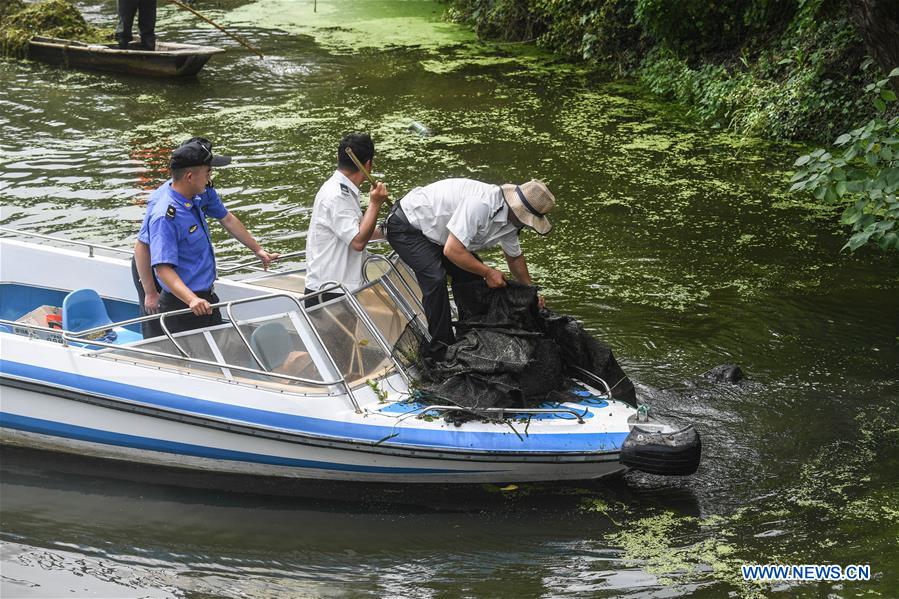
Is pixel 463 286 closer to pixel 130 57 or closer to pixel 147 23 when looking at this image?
pixel 130 57

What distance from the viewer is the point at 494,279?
6180 mm

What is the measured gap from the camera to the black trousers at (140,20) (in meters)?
15.8

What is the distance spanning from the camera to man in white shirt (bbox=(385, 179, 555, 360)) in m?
6.06

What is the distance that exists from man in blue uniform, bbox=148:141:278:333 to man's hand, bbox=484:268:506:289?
66.1 inches

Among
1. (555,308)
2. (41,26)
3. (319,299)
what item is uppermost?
(41,26)

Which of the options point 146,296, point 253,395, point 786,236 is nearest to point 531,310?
point 253,395

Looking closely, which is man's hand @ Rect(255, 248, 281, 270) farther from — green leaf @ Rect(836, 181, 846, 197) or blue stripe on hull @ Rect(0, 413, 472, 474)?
green leaf @ Rect(836, 181, 846, 197)

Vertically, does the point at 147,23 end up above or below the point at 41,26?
above

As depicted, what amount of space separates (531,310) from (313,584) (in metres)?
2.11

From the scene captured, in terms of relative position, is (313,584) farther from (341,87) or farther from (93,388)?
(341,87)

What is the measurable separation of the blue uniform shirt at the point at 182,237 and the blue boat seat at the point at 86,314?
754 millimetres

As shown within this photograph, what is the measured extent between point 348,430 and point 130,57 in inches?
447

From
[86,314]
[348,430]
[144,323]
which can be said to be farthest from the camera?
[86,314]

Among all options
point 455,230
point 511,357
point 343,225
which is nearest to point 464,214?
point 455,230
